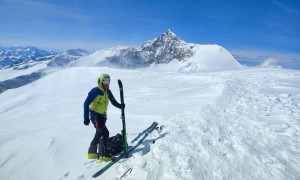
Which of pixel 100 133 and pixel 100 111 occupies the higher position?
pixel 100 111

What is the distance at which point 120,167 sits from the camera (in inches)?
260

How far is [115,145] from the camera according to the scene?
7.97 meters

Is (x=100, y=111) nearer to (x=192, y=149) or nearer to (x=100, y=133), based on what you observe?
(x=100, y=133)

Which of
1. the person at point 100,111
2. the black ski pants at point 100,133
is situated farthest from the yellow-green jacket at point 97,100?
the black ski pants at point 100,133

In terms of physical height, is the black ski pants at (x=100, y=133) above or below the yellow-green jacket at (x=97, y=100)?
below

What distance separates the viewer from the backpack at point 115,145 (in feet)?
25.6

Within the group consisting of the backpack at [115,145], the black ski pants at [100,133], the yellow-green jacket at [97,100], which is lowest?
the backpack at [115,145]

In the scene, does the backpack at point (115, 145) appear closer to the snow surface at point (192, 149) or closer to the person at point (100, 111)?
the person at point (100, 111)

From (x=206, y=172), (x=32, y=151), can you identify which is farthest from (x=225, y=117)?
(x=32, y=151)

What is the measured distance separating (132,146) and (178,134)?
5.20 feet

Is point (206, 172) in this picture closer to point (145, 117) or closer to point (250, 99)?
point (145, 117)

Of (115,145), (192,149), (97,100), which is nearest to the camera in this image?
(192,149)

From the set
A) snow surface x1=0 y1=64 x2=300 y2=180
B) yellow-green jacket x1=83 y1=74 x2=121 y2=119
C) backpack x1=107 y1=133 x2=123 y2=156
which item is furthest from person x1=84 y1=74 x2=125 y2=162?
snow surface x1=0 y1=64 x2=300 y2=180

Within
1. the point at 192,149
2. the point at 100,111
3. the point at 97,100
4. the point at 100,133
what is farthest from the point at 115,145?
the point at 192,149
